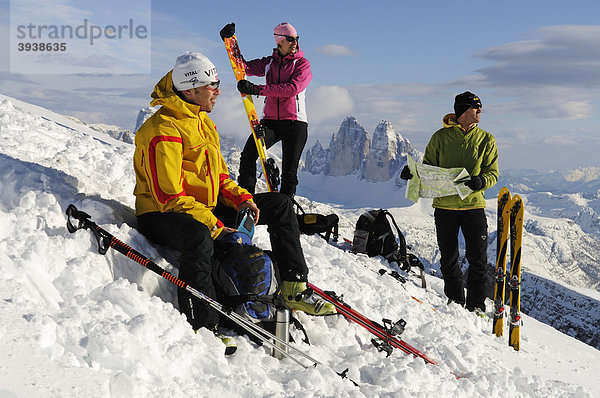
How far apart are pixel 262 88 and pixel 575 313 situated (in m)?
106

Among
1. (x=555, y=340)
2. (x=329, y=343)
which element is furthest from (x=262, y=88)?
(x=555, y=340)

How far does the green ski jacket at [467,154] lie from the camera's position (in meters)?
6.59

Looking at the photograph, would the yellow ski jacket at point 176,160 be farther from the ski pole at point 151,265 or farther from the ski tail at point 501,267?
the ski tail at point 501,267

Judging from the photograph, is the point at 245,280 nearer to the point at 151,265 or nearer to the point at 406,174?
the point at 151,265

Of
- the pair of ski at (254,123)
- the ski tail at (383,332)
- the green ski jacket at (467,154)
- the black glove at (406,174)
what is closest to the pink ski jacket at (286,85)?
the pair of ski at (254,123)

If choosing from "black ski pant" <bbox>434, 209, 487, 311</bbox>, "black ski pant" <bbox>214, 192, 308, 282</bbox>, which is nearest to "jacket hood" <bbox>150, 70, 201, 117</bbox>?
"black ski pant" <bbox>214, 192, 308, 282</bbox>

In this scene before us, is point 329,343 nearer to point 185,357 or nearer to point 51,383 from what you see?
point 185,357

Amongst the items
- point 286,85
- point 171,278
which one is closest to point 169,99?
point 171,278

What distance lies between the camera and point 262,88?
22.1 ft

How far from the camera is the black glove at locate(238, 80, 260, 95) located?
670 centimetres

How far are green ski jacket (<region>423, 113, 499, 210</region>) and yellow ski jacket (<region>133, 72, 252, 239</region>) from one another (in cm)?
352

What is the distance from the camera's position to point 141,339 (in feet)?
10.0

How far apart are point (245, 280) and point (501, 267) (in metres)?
4.24

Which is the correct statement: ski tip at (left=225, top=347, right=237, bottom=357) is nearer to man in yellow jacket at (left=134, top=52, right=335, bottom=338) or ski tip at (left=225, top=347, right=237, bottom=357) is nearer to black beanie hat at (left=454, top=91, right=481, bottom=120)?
man in yellow jacket at (left=134, top=52, right=335, bottom=338)
